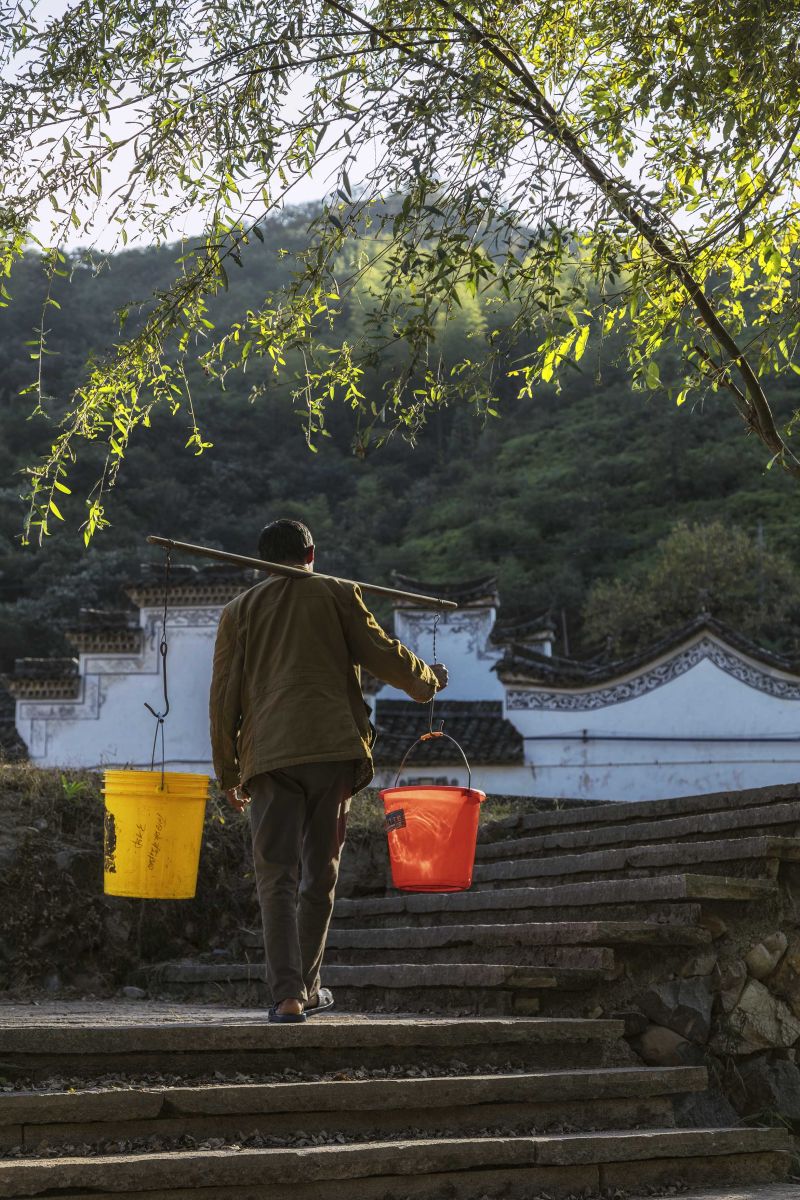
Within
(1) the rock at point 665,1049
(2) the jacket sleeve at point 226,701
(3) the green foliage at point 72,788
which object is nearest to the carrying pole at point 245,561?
(2) the jacket sleeve at point 226,701

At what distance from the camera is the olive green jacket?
15.7 ft

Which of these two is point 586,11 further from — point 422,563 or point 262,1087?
point 422,563

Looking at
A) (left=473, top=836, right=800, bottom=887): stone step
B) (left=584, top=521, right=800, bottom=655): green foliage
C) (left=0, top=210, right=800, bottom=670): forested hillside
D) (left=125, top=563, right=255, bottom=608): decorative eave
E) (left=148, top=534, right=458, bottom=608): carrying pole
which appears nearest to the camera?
(left=148, top=534, right=458, bottom=608): carrying pole

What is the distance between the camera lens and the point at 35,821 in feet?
25.2

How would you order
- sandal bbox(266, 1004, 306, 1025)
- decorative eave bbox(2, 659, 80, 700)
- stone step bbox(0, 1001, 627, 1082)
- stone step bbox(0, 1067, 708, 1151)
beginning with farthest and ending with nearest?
1. decorative eave bbox(2, 659, 80, 700)
2. sandal bbox(266, 1004, 306, 1025)
3. stone step bbox(0, 1001, 627, 1082)
4. stone step bbox(0, 1067, 708, 1151)

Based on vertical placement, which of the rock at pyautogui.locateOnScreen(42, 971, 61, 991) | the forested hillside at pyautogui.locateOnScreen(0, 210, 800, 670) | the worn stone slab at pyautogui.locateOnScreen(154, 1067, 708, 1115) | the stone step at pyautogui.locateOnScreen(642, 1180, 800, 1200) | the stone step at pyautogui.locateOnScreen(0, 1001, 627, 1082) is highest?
the forested hillside at pyautogui.locateOnScreen(0, 210, 800, 670)

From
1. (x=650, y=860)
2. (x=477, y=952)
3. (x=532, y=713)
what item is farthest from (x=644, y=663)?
(x=477, y=952)

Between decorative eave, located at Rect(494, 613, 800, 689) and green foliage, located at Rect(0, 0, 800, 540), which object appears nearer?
green foliage, located at Rect(0, 0, 800, 540)

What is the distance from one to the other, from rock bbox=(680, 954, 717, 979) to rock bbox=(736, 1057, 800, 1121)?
1.15 feet

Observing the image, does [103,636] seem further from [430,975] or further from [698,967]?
[698,967]

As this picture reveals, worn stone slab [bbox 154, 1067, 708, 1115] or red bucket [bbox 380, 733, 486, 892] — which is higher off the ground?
red bucket [bbox 380, 733, 486, 892]

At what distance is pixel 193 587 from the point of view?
823 inches

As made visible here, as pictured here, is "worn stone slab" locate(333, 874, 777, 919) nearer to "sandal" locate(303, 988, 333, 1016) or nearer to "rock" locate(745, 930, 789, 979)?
"rock" locate(745, 930, 789, 979)

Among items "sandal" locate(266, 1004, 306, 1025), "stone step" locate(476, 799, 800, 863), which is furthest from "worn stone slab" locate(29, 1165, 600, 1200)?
"stone step" locate(476, 799, 800, 863)
